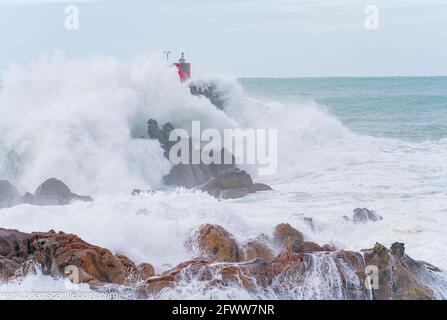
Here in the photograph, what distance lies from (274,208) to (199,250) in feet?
7.67

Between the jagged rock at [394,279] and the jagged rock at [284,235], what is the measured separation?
1242mm

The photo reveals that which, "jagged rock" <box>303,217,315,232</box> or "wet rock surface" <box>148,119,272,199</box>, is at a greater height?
"wet rock surface" <box>148,119,272,199</box>

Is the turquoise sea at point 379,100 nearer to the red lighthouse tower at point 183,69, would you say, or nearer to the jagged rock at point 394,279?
the red lighthouse tower at point 183,69

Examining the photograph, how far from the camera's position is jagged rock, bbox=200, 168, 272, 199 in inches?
407

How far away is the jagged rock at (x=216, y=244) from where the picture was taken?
730 cm

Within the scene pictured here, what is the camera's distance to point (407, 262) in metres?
6.78

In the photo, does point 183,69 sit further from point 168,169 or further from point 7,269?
point 7,269

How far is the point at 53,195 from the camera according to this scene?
973cm

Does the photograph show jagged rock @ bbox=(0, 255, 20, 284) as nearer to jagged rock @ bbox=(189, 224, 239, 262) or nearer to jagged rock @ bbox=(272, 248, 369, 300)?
jagged rock @ bbox=(189, 224, 239, 262)

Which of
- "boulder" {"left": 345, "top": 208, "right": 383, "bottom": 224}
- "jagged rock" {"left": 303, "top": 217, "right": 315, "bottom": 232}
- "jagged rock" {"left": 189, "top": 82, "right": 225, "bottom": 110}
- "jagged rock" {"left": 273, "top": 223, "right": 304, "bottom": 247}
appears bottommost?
"jagged rock" {"left": 273, "top": 223, "right": 304, "bottom": 247}

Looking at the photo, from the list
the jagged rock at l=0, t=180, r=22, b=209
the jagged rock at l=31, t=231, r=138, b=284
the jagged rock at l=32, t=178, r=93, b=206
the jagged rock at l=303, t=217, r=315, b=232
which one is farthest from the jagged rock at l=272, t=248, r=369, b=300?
the jagged rock at l=0, t=180, r=22, b=209

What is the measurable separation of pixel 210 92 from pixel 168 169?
507 centimetres

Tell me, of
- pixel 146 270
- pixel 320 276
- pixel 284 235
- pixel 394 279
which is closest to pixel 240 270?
pixel 320 276

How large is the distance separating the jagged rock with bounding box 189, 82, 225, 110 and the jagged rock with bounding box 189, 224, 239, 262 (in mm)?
8198
